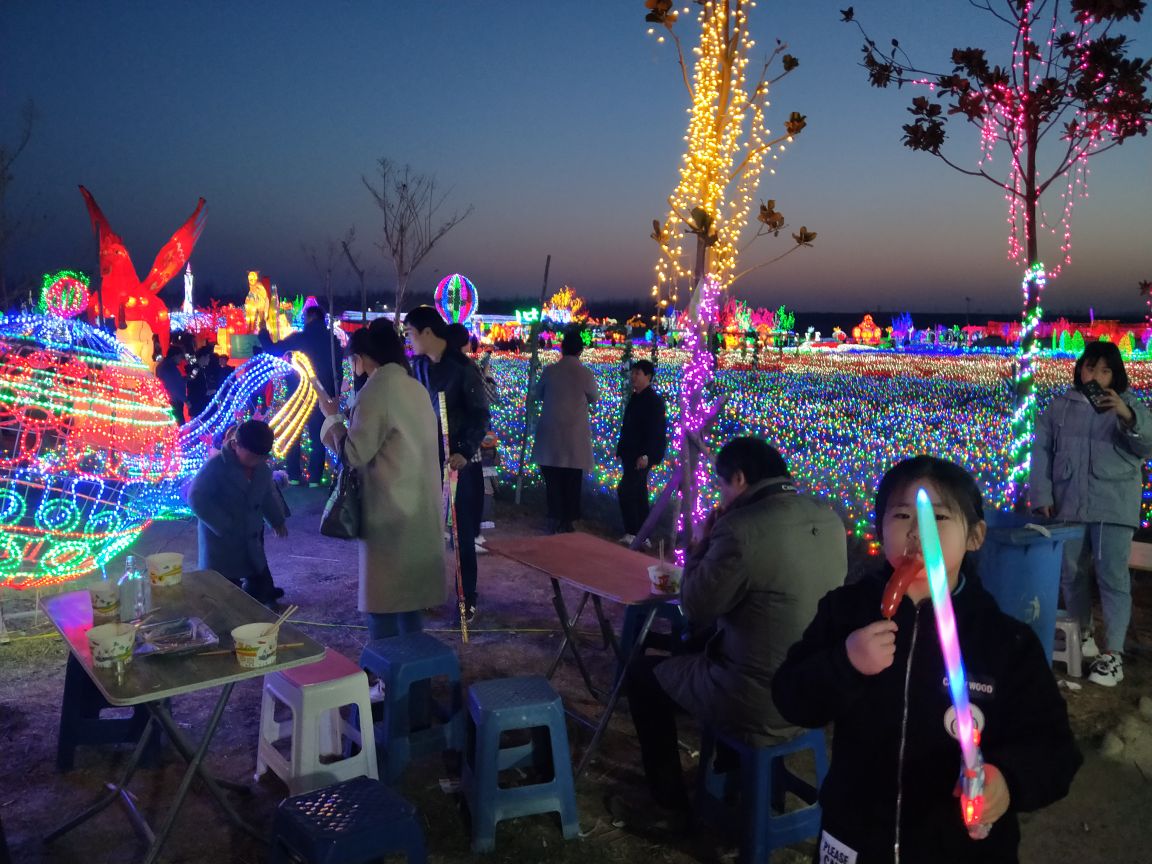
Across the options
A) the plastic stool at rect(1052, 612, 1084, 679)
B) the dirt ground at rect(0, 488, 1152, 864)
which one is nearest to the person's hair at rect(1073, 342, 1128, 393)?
the plastic stool at rect(1052, 612, 1084, 679)

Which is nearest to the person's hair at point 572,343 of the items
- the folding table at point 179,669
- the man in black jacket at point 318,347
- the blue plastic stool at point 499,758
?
the man in black jacket at point 318,347

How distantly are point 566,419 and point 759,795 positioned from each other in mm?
4826

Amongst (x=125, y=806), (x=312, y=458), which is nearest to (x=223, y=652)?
(x=125, y=806)

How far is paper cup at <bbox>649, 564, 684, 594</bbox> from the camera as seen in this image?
356 centimetres

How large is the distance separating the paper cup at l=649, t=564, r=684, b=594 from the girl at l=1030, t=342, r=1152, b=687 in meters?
2.53

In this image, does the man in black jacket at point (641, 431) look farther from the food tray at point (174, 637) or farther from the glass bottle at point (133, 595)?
the food tray at point (174, 637)

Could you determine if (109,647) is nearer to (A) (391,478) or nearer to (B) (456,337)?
(A) (391,478)

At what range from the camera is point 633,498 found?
7793 millimetres

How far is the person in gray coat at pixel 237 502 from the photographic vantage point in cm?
491

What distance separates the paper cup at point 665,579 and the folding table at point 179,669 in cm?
143

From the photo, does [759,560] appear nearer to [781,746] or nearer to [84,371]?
[781,746]

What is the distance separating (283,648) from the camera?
2.79 meters

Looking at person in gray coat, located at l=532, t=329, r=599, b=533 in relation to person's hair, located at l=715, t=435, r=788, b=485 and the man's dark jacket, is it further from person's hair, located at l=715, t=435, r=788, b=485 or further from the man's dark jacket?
person's hair, located at l=715, t=435, r=788, b=485

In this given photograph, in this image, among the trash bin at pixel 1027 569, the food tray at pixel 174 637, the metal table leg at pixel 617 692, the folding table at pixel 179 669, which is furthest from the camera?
the trash bin at pixel 1027 569
